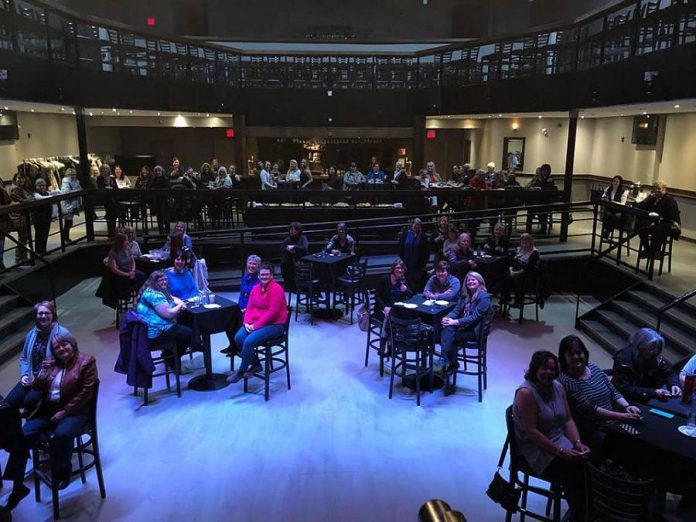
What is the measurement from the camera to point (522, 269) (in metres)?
8.44

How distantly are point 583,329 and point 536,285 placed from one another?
0.93 metres

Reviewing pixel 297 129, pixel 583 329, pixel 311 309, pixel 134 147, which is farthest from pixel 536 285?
pixel 134 147

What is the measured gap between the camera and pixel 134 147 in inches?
814

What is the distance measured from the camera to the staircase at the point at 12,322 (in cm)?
712

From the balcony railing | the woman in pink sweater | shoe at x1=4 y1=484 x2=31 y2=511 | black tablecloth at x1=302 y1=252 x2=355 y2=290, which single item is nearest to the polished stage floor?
shoe at x1=4 y1=484 x2=31 y2=511

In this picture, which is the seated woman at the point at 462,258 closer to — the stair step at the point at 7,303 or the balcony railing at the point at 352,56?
the balcony railing at the point at 352,56

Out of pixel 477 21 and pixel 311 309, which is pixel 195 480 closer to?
pixel 311 309

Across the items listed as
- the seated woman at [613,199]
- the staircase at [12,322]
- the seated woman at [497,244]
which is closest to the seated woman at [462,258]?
the seated woman at [497,244]

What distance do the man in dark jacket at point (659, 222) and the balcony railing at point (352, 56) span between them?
7.58 feet

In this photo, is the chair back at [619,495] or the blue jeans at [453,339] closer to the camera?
the chair back at [619,495]

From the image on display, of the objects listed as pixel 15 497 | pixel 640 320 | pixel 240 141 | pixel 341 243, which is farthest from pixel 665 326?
pixel 240 141

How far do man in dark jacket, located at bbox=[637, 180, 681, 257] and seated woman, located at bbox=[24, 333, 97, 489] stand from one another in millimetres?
7686

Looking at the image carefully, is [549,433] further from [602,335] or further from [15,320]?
[15,320]

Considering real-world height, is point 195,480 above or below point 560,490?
below
